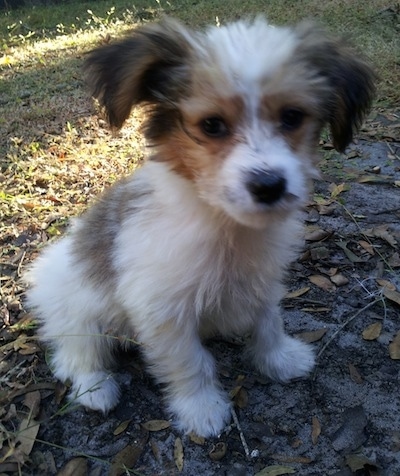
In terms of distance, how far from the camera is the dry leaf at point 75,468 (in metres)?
2.90

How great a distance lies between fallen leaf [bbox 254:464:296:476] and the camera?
2.81 meters

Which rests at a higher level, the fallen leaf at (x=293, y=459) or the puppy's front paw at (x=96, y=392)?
the puppy's front paw at (x=96, y=392)

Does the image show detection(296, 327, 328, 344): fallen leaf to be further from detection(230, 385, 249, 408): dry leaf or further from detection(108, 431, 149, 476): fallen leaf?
detection(108, 431, 149, 476): fallen leaf

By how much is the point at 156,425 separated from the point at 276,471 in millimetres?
693

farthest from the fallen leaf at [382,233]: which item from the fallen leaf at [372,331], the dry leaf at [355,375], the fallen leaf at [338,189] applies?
the dry leaf at [355,375]

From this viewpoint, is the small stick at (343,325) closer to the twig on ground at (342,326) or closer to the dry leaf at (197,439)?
the twig on ground at (342,326)

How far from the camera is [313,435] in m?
3.00

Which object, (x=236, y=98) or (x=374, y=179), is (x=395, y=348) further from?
(x=374, y=179)

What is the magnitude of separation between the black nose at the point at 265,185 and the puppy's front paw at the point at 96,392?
1517 mm

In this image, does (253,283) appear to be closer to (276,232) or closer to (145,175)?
(276,232)

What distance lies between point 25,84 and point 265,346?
229 inches

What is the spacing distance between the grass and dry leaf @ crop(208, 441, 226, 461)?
117 cm

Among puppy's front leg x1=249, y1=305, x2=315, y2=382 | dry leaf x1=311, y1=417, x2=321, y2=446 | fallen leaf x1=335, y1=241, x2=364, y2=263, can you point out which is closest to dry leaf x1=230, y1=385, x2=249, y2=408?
puppy's front leg x1=249, y1=305, x2=315, y2=382

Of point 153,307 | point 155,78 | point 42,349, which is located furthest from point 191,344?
point 155,78
